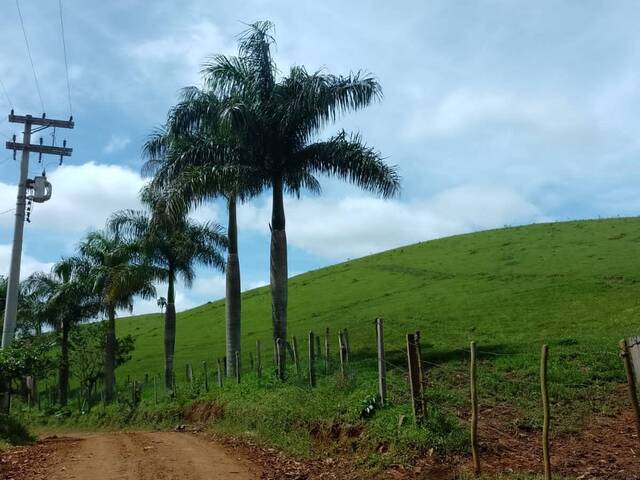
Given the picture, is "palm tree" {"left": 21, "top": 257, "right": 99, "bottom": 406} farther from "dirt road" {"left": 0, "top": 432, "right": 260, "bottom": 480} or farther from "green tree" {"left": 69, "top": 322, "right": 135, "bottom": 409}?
"dirt road" {"left": 0, "top": 432, "right": 260, "bottom": 480}

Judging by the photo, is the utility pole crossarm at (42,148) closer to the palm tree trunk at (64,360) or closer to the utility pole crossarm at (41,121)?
the utility pole crossarm at (41,121)

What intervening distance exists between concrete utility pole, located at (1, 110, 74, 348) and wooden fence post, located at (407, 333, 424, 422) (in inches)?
576

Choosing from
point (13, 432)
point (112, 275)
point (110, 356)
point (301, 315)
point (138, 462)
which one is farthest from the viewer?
point (301, 315)

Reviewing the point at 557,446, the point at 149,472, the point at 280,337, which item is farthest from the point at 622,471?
the point at 280,337

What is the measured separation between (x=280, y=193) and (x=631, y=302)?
726 inches

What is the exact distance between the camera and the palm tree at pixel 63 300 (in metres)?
35.8

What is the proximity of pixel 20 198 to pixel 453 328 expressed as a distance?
1962cm

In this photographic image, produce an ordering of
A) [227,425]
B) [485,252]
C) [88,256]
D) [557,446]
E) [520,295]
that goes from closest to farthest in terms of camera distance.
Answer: [557,446] < [227,425] < [88,256] < [520,295] < [485,252]

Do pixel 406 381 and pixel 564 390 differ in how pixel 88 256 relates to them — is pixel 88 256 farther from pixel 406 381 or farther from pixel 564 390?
pixel 564 390

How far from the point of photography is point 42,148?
24219 millimetres

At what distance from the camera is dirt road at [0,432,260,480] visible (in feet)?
36.5

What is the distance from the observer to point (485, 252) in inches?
2142

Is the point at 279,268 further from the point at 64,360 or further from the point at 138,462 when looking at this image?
the point at 64,360

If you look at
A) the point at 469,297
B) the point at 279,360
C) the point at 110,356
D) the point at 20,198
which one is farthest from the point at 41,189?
the point at 469,297
